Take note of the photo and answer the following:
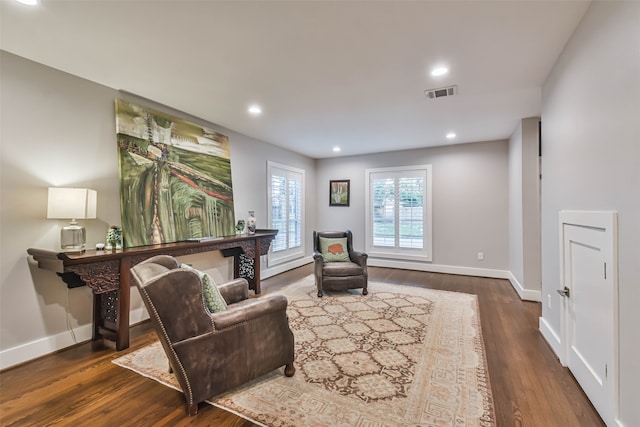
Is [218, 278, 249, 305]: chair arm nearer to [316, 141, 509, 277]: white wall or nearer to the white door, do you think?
the white door

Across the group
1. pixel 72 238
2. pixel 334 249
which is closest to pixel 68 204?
pixel 72 238

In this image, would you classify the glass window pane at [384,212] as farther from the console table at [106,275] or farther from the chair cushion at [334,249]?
the console table at [106,275]

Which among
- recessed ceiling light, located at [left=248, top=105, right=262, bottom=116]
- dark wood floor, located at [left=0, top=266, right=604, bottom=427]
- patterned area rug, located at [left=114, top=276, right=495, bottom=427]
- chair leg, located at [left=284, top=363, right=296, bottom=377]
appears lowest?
dark wood floor, located at [left=0, top=266, right=604, bottom=427]

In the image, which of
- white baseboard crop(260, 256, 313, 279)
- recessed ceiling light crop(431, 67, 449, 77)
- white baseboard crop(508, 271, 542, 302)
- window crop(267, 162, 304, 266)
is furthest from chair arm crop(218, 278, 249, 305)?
white baseboard crop(508, 271, 542, 302)

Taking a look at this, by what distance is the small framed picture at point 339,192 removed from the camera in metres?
6.63

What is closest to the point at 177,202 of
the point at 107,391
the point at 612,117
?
the point at 107,391

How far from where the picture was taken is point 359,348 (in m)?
2.58

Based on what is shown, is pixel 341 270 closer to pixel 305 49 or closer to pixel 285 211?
pixel 285 211

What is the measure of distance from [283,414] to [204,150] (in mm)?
3464

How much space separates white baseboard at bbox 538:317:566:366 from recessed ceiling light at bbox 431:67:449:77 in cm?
261

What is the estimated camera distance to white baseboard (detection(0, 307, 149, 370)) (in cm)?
229

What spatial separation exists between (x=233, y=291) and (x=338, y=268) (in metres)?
1.88

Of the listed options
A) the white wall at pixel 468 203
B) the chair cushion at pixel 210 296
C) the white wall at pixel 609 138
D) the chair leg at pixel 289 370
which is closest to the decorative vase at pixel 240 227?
the chair cushion at pixel 210 296

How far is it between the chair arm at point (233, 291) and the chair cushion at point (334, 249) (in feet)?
6.61
